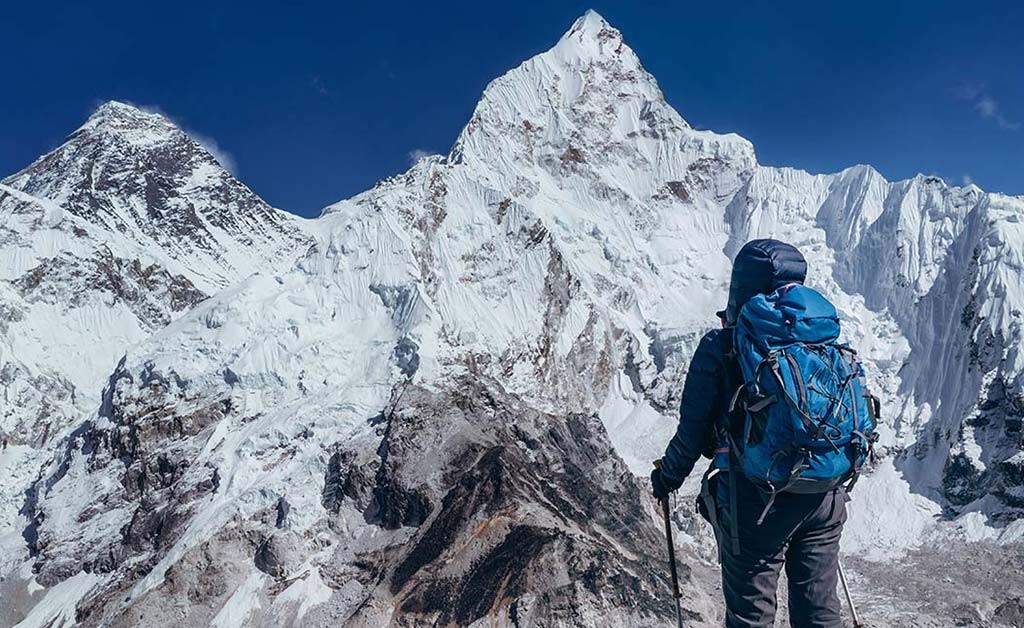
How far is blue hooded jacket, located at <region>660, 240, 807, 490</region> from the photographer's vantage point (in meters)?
6.33

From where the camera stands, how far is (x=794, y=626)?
6609 mm

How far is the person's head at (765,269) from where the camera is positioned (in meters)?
6.37

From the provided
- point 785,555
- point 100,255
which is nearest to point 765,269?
point 785,555

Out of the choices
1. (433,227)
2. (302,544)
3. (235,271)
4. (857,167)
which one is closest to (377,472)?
(302,544)

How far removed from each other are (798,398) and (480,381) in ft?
261

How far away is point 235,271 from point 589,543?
95.8 m

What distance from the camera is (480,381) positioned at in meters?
84.9

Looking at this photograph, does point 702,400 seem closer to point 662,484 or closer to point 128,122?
point 662,484

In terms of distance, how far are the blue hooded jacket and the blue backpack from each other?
168mm

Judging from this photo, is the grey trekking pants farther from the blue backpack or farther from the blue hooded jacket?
the blue hooded jacket

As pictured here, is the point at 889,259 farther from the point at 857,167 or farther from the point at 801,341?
the point at 801,341

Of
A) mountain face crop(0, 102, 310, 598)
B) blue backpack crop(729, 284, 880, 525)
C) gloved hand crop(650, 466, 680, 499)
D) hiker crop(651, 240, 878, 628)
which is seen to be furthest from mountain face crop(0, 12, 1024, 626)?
blue backpack crop(729, 284, 880, 525)

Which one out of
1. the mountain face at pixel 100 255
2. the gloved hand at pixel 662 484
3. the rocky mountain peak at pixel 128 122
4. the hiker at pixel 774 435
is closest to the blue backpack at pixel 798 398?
the hiker at pixel 774 435

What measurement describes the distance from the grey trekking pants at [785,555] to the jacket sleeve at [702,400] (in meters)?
0.34
